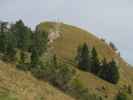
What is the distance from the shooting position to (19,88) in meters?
21.0

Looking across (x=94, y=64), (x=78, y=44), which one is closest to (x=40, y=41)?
(x=94, y=64)

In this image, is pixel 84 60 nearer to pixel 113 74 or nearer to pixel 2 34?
pixel 113 74

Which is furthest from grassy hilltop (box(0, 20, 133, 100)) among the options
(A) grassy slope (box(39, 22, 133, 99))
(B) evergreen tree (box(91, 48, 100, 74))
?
(B) evergreen tree (box(91, 48, 100, 74))

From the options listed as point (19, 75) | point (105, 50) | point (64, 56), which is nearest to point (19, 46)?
point (64, 56)

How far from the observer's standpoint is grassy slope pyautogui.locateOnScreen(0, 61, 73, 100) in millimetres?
19781

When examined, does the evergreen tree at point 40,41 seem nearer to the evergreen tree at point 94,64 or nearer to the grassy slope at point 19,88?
the evergreen tree at point 94,64

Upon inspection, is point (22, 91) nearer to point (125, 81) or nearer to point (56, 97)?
point (56, 97)

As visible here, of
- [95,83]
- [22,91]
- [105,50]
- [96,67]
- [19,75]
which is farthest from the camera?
[105,50]

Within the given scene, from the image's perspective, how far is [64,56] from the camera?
147000mm

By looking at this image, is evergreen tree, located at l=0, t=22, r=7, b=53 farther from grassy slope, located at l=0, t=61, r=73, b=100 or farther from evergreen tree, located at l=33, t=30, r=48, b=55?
grassy slope, located at l=0, t=61, r=73, b=100

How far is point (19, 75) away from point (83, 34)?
514ft

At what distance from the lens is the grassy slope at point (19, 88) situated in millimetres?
19781

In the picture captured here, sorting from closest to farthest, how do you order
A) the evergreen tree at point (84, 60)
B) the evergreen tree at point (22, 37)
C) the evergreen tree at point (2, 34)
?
the evergreen tree at point (2, 34) < the evergreen tree at point (22, 37) < the evergreen tree at point (84, 60)

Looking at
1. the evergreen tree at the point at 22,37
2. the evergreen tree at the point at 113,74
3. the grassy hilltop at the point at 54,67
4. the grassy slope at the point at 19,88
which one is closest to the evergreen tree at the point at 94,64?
the grassy hilltop at the point at 54,67
